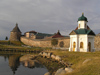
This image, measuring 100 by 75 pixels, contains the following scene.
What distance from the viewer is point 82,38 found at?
76.2 ft

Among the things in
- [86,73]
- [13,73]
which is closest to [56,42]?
A: [13,73]

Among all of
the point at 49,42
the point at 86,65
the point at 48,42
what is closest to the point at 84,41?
the point at 86,65

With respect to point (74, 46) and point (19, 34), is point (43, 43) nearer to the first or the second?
point (19, 34)

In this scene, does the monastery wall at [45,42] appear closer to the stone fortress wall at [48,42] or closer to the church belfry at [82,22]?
the stone fortress wall at [48,42]

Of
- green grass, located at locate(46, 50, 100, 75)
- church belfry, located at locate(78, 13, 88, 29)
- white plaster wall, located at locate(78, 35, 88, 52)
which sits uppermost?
church belfry, located at locate(78, 13, 88, 29)

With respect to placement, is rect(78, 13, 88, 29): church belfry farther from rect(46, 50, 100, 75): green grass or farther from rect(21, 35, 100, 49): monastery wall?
rect(21, 35, 100, 49): monastery wall

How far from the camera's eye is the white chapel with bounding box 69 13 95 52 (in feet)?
75.0

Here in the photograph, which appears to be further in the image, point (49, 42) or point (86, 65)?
point (49, 42)

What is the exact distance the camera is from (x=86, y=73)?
8172mm

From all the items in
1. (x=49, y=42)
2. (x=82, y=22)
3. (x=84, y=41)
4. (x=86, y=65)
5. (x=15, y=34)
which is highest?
(x=15, y=34)

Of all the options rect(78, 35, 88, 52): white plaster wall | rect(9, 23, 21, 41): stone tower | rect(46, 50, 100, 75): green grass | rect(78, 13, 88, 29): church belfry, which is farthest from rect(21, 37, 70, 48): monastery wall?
rect(46, 50, 100, 75): green grass

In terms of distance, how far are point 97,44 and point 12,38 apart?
58.1 meters

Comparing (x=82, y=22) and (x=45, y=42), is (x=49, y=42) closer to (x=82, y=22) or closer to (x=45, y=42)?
(x=45, y=42)

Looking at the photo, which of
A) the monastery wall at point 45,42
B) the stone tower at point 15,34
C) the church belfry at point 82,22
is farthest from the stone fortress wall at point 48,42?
the church belfry at point 82,22
